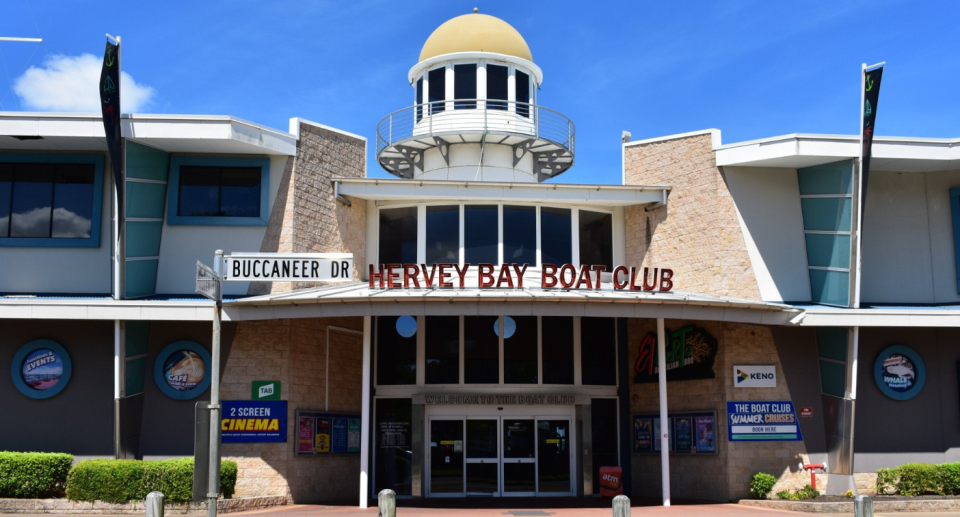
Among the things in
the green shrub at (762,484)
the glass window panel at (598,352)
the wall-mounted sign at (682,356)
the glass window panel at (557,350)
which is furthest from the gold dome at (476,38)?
the green shrub at (762,484)

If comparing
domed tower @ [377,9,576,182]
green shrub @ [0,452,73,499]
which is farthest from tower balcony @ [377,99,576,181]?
green shrub @ [0,452,73,499]

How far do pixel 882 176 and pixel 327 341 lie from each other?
1511 centimetres

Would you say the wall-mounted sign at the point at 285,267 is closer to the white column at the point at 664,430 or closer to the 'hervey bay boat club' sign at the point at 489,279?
the 'hervey bay boat club' sign at the point at 489,279

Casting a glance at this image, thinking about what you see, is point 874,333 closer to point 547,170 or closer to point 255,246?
point 547,170

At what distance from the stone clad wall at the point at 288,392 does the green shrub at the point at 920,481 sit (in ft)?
42.7

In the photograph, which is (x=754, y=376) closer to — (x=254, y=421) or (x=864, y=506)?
(x=864, y=506)

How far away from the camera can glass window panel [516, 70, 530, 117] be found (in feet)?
87.0

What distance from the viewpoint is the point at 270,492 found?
19656 mm

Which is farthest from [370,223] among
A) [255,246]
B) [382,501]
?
[382,501]

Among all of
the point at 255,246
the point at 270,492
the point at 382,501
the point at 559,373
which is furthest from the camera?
the point at 559,373

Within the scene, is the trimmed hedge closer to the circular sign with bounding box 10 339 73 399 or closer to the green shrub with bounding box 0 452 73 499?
the green shrub with bounding box 0 452 73 499

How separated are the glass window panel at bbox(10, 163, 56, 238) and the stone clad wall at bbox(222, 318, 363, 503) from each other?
18.5 ft

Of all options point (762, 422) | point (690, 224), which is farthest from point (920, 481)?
point (690, 224)

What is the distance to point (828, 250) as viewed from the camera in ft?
70.2
